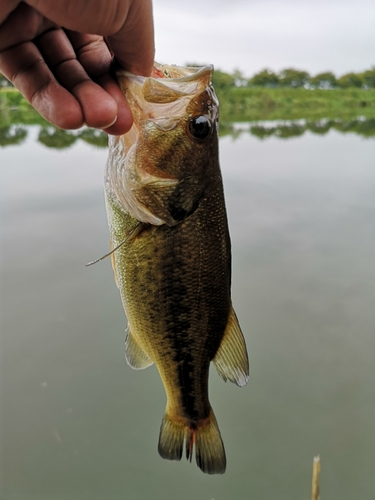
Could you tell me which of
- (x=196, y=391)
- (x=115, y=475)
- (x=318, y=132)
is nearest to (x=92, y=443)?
(x=115, y=475)

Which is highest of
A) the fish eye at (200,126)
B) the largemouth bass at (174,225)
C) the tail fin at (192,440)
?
the fish eye at (200,126)

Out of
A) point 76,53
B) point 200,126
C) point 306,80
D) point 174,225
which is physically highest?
point 306,80

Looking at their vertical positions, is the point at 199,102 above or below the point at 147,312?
above

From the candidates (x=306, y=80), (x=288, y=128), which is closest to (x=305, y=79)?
(x=306, y=80)

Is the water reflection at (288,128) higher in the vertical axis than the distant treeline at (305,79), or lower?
lower

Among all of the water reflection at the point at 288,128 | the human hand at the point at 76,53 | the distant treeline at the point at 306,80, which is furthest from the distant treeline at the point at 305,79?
the human hand at the point at 76,53

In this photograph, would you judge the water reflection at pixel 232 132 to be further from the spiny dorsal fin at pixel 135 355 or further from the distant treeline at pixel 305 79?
the distant treeline at pixel 305 79

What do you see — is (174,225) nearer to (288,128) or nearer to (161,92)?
(161,92)

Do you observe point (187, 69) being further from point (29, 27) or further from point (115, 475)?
point (115, 475)
